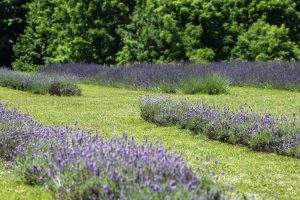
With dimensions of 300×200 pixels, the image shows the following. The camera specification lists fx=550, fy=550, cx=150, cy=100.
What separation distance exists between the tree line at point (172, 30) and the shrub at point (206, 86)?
9.37 meters

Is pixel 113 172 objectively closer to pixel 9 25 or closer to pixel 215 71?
pixel 215 71

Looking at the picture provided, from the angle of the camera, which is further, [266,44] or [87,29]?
[87,29]

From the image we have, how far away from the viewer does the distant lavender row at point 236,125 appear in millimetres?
7531

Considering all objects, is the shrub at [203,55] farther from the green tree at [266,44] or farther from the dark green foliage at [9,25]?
the dark green foliage at [9,25]

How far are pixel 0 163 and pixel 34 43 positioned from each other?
1058 inches

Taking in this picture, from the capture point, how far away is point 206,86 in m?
15.8

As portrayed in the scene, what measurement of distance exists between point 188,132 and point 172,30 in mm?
17654

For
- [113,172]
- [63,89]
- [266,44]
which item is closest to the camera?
[113,172]

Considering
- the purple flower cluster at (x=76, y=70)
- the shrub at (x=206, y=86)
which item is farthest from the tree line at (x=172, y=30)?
the shrub at (x=206, y=86)

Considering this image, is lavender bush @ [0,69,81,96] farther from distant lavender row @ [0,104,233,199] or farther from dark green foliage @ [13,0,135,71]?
dark green foliage @ [13,0,135,71]

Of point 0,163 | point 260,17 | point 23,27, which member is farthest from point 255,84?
point 23,27

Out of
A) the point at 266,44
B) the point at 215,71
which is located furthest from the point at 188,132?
the point at 266,44

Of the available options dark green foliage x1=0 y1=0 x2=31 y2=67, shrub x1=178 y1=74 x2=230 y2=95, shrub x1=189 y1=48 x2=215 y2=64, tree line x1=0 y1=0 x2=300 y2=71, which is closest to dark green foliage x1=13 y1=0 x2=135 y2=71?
tree line x1=0 y1=0 x2=300 y2=71

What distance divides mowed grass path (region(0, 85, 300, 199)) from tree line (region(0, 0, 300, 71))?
9.26m
